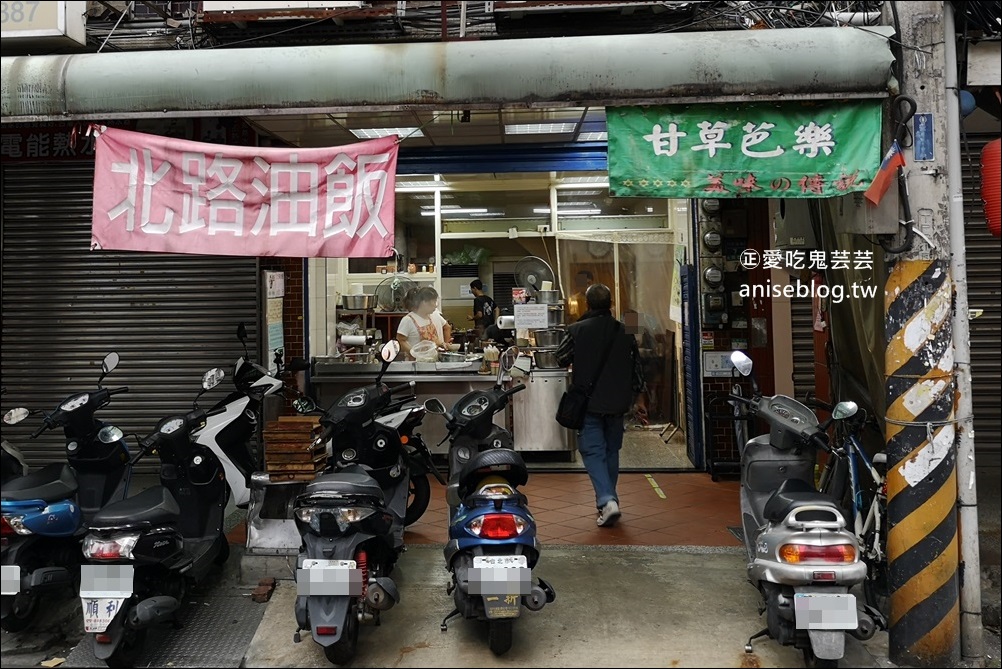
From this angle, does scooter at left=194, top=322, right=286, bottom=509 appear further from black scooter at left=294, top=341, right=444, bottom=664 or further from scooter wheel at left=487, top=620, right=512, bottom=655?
scooter wheel at left=487, top=620, right=512, bottom=655

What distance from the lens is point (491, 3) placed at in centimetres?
619

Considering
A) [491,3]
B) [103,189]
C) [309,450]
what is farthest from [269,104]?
[309,450]

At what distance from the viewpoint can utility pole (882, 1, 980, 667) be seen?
4.54 metres

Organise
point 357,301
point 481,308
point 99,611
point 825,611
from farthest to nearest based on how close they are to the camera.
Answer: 1. point 357,301
2. point 481,308
3. point 99,611
4. point 825,611

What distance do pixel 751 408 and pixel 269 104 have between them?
391 cm

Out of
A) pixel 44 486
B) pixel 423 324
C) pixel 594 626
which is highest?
pixel 423 324

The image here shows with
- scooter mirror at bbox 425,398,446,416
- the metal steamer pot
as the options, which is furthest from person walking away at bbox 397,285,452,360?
scooter mirror at bbox 425,398,446,416

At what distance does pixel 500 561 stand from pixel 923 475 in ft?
8.61

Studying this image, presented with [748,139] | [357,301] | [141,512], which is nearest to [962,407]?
[748,139]

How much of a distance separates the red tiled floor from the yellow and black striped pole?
6.07ft

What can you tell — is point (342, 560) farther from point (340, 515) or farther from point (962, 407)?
point (962, 407)

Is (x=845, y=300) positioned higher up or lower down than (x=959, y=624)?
higher up

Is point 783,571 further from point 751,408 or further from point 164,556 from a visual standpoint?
point 164,556

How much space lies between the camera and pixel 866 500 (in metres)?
5.21
